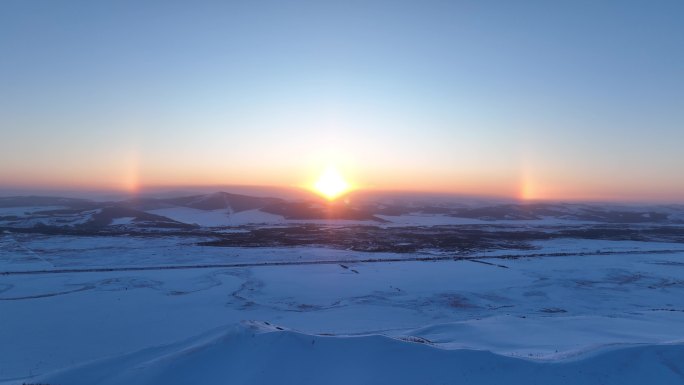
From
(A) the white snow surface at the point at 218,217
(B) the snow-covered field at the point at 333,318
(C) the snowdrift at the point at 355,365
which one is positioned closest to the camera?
(C) the snowdrift at the point at 355,365

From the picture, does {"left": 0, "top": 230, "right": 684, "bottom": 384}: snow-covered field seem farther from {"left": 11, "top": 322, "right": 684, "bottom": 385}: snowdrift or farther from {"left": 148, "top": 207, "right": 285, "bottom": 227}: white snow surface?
{"left": 148, "top": 207, "right": 285, "bottom": 227}: white snow surface

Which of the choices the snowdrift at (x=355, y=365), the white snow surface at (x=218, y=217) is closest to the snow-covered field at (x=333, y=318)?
the snowdrift at (x=355, y=365)

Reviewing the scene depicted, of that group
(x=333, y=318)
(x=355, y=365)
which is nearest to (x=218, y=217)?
(x=333, y=318)

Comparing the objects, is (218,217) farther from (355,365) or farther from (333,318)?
(355,365)

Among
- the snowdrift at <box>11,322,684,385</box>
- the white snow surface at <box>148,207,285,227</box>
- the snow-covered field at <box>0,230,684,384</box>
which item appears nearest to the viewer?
the snowdrift at <box>11,322,684,385</box>

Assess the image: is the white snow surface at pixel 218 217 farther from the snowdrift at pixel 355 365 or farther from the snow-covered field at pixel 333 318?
the snowdrift at pixel 355 365

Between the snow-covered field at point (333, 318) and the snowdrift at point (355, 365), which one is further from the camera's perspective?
the snow-covered field at point (333, 318)

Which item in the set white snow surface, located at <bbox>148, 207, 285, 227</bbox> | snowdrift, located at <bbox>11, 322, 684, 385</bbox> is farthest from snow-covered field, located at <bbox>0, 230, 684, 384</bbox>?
white snow surface, located at <bbox>148, 207, 285, 227</bbox>

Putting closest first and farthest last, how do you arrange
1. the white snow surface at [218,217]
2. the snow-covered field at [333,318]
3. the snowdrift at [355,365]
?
the snowdrift at [355,365], the snow-covered field at [333,318], the white snow surface at [218,217]
